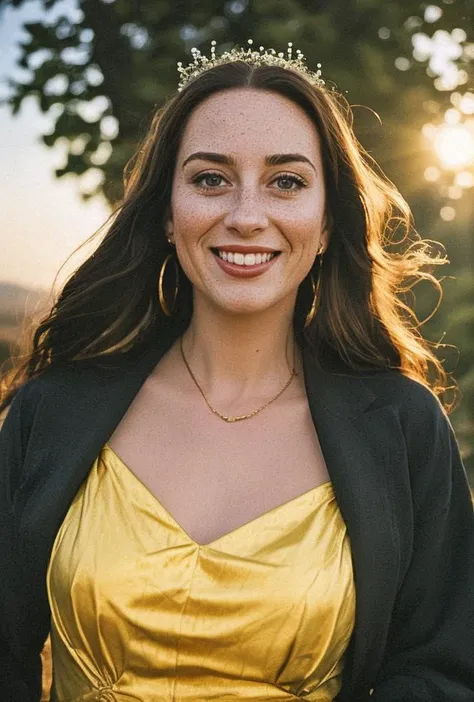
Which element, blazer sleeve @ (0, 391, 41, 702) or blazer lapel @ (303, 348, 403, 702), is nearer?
blazer lapel @ (303, 348, 403, 702)

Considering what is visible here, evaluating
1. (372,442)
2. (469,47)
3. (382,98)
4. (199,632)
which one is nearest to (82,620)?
(199,632)

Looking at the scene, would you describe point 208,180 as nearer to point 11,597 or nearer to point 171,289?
point 171,289

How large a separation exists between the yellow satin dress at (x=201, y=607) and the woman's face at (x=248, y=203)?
58 centimetres

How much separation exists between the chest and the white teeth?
17.8 inches

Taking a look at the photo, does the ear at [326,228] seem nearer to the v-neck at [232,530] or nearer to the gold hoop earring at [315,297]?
the gold hoop earring at [315,297]

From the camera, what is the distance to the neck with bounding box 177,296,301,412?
260cm

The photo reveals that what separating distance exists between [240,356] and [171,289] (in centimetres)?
37

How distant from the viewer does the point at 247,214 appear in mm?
2318

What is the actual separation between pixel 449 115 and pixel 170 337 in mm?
1925

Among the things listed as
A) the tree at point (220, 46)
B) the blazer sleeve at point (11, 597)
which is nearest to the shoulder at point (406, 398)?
the blazer sleeve at point (11, 597)

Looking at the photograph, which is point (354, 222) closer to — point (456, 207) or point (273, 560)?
point (273, 560)

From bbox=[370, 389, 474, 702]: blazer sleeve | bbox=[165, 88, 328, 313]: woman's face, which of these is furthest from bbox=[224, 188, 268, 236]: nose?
bbox=[370, 389, 474, 702]: blazer sleeve

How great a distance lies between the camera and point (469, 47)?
4.04 m

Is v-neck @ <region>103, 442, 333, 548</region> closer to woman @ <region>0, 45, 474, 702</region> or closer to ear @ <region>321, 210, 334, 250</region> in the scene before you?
woman @ <region>0, 45, 474, 702</region>
